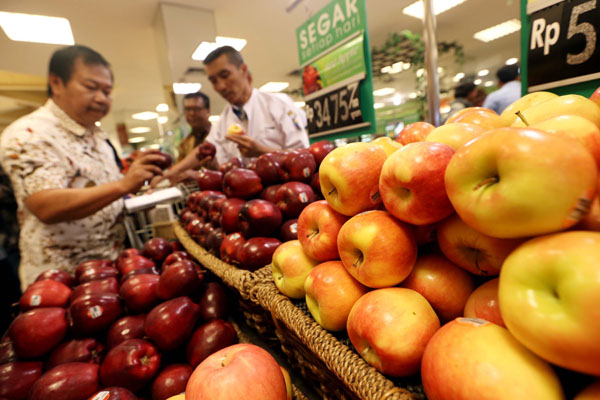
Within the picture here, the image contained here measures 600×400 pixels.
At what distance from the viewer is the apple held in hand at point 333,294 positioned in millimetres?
677

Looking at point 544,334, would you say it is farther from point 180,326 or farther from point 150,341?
point 150,341

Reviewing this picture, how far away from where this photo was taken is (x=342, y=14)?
187 centimetres

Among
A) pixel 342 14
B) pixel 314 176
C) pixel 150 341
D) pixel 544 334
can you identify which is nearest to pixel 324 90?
pixel 342 14

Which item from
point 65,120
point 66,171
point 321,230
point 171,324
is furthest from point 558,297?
point 65,120

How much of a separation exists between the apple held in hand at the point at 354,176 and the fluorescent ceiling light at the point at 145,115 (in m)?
15.9

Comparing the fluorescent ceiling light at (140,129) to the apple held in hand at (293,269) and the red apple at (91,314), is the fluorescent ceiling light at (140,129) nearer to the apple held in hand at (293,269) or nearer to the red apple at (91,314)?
the red apple at (91,314)

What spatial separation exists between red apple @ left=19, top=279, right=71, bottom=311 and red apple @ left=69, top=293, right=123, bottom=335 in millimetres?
204

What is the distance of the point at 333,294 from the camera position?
0.68m

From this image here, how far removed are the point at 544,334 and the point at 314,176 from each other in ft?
3.59

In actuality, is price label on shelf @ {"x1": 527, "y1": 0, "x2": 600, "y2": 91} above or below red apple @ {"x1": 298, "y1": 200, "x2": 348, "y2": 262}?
above

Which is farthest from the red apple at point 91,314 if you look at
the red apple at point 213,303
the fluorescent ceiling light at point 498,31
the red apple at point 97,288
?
the fluorescent ceiling light at point 498,31

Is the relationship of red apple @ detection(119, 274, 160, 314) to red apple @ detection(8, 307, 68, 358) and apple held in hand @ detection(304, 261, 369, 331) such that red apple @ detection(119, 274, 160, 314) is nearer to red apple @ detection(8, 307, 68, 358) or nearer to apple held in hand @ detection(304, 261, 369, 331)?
red apple @ detection(8, 307, 68, 358)

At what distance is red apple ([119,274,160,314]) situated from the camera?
1.12 metres

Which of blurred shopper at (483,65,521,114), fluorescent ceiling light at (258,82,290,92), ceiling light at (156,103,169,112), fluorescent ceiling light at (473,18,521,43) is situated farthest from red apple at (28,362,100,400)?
ceiling light at (156,103,169,112)
